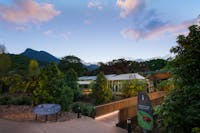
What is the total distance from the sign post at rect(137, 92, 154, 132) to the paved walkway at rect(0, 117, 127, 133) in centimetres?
324

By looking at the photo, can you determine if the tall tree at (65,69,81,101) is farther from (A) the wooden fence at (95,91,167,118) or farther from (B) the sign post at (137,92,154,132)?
(B) the sign post at (137,92,154,132)

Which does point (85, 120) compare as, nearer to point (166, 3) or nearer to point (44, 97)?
point (44, 97)

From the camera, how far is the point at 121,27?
18.2 meters

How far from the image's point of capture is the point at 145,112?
16.9 feet

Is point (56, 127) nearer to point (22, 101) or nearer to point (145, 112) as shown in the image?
point (145, 112)

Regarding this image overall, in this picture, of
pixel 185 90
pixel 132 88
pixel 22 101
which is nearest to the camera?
pixel 185 90

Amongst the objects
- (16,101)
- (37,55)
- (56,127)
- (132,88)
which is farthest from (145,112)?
(37,55)

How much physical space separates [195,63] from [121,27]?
13948mm

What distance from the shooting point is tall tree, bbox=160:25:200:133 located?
14.6 ft

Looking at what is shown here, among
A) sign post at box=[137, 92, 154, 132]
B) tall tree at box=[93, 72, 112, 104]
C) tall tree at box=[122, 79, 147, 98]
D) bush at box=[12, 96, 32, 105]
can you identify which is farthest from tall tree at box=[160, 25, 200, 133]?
tall tree at box=[122, 79, 147, 98]

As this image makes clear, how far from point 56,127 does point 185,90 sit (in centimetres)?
576

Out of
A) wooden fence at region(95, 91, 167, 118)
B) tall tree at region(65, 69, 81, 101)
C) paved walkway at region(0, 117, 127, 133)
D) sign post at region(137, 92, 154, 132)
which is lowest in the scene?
paved walkway at region(0, 117, 127, 133)

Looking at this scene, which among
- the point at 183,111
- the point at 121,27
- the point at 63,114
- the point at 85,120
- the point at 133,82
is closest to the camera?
the point at 183,111

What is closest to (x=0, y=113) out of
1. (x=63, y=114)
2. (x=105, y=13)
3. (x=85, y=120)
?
(x=63, y=114)
